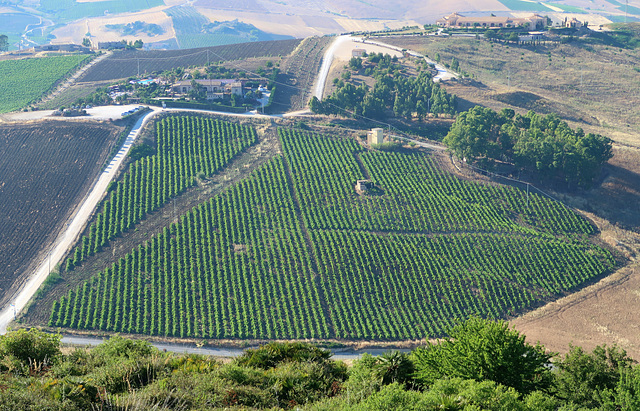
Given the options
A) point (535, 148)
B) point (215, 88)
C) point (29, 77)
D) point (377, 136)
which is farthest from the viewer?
point (29, 77)

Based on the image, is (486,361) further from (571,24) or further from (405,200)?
(571,24)

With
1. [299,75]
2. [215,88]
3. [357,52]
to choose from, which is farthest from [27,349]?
[357,52]

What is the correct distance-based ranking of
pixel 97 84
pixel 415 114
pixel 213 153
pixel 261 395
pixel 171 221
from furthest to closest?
pixel 97 84
pixel 415 114
pixel 213 153
pixel 171 221
pixel 261 395

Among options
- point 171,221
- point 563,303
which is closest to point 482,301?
point 563,303

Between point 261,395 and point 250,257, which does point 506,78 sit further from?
point 261,395

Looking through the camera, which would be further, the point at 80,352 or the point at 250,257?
the point at 250,257

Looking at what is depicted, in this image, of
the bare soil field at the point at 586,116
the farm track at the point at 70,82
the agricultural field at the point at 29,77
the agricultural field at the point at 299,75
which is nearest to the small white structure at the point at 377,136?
the agricultural field at the point at 299,75
